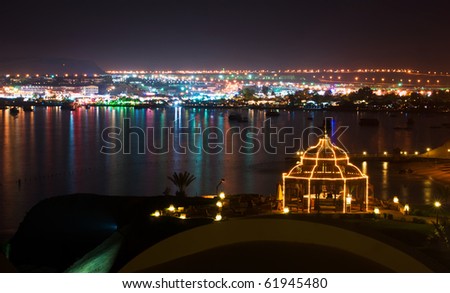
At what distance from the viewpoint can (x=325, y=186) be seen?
4887mm

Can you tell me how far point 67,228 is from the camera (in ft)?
14.2

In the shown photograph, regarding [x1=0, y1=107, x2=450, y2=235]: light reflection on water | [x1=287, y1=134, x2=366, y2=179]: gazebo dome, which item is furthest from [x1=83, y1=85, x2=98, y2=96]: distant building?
[x1=287, y1=134, x2=366, y2=179]: gazebo dome

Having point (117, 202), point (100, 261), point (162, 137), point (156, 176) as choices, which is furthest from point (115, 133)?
point (100, 261)
